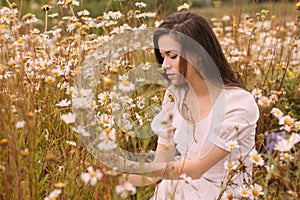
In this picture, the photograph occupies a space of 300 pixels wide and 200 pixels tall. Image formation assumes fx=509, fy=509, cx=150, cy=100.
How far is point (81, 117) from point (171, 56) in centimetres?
48

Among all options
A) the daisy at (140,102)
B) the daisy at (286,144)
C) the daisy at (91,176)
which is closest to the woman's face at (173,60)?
the daisy at (140,102)

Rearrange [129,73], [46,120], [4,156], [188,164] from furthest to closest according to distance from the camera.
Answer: [129,73], [46,120], [188,164], [4,156]

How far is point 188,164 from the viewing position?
5.70ft

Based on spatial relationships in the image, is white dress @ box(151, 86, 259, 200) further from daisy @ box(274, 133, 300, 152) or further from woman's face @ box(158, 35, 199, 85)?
daisy @ box(274, 133, 300, 152)

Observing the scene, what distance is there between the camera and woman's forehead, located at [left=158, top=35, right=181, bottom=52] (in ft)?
5.98

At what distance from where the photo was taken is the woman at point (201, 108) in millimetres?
1761

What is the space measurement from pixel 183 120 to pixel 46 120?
1.85 feet

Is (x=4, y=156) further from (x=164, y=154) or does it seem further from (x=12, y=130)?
(x=164, y=154)

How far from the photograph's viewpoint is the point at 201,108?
77.4 inches

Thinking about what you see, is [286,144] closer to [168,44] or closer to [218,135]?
[218,135]

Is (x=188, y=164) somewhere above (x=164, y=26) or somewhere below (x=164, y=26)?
below

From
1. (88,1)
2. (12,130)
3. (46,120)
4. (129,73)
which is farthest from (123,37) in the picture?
(88,1)

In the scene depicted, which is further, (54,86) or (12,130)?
(54,86)

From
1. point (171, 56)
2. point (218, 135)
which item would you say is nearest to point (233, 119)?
point (218, 135)
